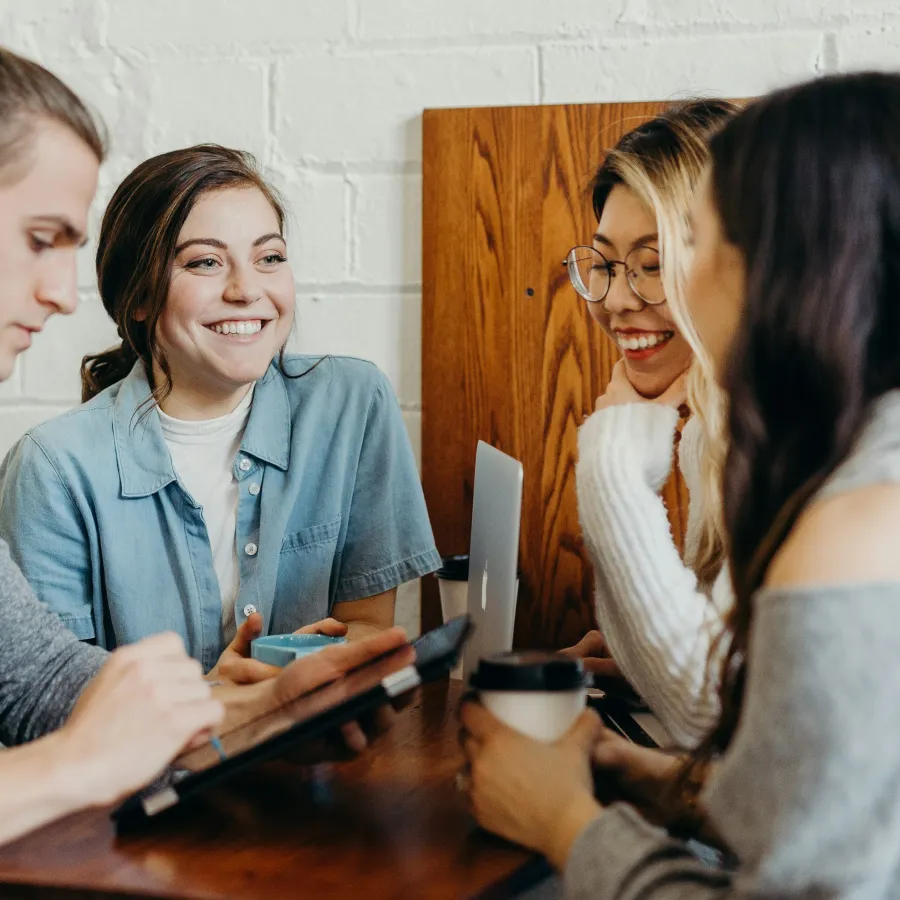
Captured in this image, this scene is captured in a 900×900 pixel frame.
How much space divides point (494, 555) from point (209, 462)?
59 centimetres

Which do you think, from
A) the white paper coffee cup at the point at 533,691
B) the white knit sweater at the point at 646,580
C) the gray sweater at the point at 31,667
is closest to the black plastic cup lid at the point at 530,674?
the white paper coffee cup at the point at 533,691

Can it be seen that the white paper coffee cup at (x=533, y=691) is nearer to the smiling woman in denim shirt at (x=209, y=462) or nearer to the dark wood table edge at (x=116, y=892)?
the dark wood table edge at (x=116, y=892)

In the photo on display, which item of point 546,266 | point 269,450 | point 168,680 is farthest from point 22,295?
point 546,266

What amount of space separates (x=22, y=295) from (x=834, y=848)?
73 centimetres

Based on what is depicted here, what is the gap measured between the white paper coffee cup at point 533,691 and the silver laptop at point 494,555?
218 mm

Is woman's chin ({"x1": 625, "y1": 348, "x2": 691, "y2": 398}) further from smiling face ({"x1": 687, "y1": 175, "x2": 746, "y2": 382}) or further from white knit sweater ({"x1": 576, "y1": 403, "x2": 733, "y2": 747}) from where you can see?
smiling face ({"x1": 687, "y1": 175, "x2": 746, "y2": 382})

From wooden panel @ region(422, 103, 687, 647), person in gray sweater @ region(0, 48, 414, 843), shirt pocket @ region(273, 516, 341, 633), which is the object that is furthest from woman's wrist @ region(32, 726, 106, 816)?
wooden panel @ region(422, 103, 687, 647)

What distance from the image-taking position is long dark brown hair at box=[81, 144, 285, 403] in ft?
4.83

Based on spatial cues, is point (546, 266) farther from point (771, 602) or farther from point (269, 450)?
point (771, 602)

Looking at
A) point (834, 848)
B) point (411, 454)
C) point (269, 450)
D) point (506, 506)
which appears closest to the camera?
point (834, 848)

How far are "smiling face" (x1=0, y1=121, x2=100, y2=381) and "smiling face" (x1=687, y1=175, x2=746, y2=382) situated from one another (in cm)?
51

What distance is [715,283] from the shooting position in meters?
0.74

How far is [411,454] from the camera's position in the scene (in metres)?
1.63

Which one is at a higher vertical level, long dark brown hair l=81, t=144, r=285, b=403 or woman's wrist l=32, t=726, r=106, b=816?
long dark brown hair l=81, t=144, r=285, b=403
